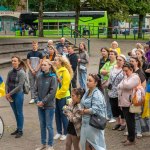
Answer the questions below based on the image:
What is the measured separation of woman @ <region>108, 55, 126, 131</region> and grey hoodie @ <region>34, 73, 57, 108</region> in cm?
187

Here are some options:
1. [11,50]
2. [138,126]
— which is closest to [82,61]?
[138,126]

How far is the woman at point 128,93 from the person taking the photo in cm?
823

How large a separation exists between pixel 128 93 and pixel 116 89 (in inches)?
38.0

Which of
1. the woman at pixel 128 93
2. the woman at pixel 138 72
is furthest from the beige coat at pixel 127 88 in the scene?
the woman at pixel 138 72

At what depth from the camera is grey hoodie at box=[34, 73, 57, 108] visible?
790 centimetres

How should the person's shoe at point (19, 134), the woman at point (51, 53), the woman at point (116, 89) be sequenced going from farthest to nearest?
the woman at point (51, 53)
the woman at point (116, 89)
the person's shoe at point (19, 134)

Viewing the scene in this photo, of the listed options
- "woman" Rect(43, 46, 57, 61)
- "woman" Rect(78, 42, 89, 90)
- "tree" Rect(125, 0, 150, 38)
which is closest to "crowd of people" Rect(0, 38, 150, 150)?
"woman" Rect(43, 46, 57, 61)

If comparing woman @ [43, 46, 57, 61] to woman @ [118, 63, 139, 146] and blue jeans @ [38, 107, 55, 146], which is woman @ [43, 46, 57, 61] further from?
blue jeans @ [38, 107, 55, 146]

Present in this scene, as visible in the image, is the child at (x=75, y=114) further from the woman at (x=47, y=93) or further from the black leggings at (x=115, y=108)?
the black leggings at (x=115, y=108)

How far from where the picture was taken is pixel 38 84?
8.00 m

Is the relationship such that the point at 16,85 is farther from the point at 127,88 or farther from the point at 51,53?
the point at 51,53

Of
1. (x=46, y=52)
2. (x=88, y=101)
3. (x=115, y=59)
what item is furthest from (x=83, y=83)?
(x=88, y=101)

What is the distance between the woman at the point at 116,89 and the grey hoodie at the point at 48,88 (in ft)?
6.13

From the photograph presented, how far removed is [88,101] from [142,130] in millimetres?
3053
